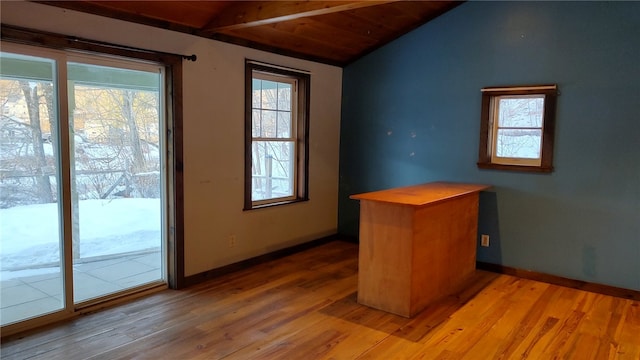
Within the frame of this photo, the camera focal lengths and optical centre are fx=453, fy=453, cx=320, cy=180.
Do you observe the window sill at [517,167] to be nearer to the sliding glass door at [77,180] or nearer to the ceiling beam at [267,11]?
the ceiling beam at [267,11]

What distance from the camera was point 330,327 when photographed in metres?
3.08

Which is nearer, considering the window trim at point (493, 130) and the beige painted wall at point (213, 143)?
the beige painted wall at point (213, 143)

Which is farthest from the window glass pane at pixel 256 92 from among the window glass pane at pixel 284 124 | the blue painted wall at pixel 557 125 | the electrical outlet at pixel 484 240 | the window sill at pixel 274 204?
the electrical outlet at pixel 484 240

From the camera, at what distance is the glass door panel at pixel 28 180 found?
2832 millimetres

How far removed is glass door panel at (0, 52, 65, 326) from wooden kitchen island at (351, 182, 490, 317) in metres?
2.10

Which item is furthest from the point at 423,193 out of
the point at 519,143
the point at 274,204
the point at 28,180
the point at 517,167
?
the point at 28,180

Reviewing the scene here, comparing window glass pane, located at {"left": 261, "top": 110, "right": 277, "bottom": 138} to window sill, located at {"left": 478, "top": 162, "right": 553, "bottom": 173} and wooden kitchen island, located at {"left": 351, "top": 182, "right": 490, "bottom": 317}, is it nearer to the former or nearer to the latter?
wooden kitchen island, located at {"left": 351, "top": 182, "right": 490, "bottom": 317}

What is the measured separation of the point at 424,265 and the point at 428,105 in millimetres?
1952

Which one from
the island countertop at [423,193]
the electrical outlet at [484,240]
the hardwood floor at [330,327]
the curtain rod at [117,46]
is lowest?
the hardwood floor at [330,327]

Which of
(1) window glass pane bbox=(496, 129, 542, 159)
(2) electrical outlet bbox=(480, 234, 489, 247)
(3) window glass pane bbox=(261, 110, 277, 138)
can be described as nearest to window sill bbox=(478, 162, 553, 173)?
(1) window glass pane bbox=(496, 129, 542, 159)

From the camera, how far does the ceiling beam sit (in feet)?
9.95

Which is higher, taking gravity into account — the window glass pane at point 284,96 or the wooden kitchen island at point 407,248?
the window glass pane at point 284,96

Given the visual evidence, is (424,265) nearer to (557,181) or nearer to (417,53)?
(557,181)

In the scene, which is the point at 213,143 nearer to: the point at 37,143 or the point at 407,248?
the point at 37,143
